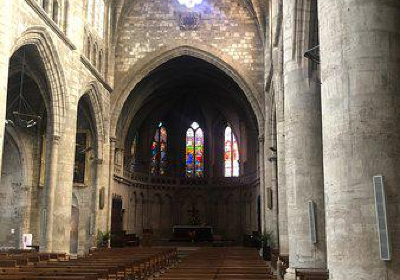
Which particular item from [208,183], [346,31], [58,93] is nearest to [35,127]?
[58,93]

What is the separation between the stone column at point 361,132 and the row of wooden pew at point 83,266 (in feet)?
15.6

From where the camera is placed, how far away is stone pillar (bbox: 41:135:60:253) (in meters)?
20.1

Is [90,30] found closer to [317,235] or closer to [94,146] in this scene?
[94,146]

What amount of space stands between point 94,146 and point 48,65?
27.8 feet

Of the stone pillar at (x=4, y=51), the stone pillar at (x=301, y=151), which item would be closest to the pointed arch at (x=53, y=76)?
the stone pillar at (x=4, y=51)

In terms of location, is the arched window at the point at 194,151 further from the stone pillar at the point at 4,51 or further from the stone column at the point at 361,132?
the stone column at the point at 361,132

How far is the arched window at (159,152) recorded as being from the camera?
41.2m

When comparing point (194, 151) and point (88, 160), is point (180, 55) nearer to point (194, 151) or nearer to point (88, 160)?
point (88, 160)

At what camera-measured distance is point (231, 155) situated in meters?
41.7

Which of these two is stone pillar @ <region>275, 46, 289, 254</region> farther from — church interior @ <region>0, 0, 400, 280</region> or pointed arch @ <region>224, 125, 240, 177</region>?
pointed arch @ <region>224, 125, 240, 177</region>

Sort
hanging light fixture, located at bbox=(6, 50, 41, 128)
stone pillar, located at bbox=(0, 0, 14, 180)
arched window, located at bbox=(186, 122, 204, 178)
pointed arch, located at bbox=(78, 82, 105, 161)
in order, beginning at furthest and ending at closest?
1. arched window, located at bbox=(186, 122, 204, 178)
2. pointed arch, located at bbox=(78, 82, 105, 161)
3. hanging light fixture, located at bbox=(6, 50, 41, 128)
4. stone pillar, located at bbox=(0, 0, 14, 180)

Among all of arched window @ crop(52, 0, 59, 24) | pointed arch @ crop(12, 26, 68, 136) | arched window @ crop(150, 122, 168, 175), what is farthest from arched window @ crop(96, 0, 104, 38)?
arched window @ crop(150, 122, 168, 175)

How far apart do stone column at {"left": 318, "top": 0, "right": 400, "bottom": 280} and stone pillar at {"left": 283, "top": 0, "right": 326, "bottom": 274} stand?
436 cm

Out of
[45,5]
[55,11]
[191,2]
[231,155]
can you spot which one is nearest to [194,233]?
[231,155]
